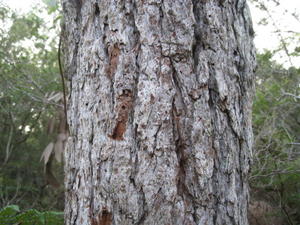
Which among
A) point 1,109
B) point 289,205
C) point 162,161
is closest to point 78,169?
point 162,161

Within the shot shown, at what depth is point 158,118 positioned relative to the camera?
3.55ft

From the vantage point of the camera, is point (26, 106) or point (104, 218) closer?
point (104, 218)

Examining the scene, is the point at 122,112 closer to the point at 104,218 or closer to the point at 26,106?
the point at 104,218

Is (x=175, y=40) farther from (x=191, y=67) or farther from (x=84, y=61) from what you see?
(x=84, y=61)

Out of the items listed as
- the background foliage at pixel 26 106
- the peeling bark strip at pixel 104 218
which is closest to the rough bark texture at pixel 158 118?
the peeling bark strip at pixel 104 218

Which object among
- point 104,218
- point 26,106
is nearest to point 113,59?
point 104,218

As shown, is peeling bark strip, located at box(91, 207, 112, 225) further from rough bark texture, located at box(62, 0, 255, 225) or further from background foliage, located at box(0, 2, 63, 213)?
background foliage, located at box(0, 2, 63, 213)

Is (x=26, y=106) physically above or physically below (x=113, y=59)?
above

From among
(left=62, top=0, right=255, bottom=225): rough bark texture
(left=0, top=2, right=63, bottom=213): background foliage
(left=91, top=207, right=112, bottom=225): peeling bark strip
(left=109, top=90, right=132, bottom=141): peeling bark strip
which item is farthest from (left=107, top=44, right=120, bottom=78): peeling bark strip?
(left=0, top=2, right=63, bottom=213): background foliage

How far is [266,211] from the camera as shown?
3.80 metres

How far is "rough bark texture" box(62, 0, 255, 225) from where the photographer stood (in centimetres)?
106

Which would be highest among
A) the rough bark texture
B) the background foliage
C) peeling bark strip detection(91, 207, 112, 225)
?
the background foliage

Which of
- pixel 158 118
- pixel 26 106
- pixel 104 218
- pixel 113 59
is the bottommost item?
pixel 104 218

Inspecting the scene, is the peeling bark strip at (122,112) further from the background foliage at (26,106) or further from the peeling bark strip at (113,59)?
the background foliage at (26,106)
